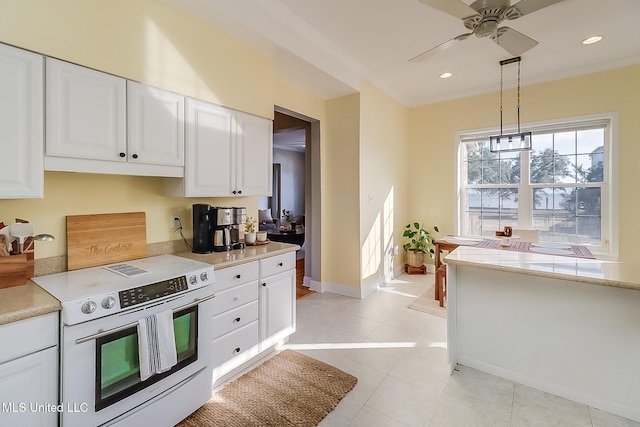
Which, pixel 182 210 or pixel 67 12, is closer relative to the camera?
pixel 67 12

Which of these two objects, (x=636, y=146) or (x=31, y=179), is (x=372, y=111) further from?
(x=31, y=179)

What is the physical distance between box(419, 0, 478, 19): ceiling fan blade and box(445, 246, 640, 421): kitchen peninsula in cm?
174

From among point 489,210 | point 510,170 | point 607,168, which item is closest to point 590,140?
point 607,168

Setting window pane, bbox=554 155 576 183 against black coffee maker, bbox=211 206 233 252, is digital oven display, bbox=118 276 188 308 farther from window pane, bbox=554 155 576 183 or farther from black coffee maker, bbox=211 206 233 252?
window pane, bbox=554 155 576 183

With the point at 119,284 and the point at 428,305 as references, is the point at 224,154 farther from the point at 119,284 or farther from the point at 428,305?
the point at 428,305

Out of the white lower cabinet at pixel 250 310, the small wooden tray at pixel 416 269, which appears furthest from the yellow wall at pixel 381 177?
the white lower cabinet at pixel 250 310

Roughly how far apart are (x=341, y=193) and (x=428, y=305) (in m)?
1.84

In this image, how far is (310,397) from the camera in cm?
203

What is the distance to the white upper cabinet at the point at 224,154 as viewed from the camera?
2209mm

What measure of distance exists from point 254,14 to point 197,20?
45cm

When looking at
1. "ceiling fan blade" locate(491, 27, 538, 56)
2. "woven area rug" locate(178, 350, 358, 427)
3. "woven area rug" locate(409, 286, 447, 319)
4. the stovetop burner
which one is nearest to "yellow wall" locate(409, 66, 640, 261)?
"woven area rug" locate(409, 286, 447, 319)

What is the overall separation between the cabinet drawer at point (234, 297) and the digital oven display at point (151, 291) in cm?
36

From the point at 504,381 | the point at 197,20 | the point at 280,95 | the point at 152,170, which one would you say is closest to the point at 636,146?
the point at 504,381

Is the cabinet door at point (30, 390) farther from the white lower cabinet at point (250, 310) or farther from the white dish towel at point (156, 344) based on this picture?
the white lower cabinet at point (250, 310)
